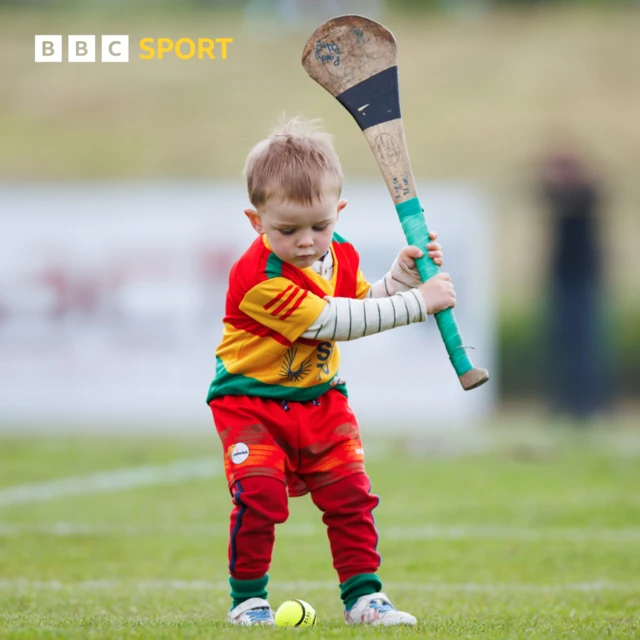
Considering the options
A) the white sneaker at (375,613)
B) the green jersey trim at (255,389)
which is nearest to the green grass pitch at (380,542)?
the white sneaker at (375,613)

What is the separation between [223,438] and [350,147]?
24323 mm

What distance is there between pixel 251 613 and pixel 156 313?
872cm

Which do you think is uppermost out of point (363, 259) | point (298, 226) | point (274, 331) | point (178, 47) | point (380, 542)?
point (178, 47)

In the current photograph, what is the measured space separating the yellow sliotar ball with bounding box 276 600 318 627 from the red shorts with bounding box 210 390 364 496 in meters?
0.40

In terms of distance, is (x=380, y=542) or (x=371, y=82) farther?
(x=380, y=542)

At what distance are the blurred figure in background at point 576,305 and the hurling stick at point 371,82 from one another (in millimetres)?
8570

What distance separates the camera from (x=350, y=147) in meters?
27.9

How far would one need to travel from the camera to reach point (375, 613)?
3.95m

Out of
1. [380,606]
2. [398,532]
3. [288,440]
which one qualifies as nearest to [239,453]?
[288,440]

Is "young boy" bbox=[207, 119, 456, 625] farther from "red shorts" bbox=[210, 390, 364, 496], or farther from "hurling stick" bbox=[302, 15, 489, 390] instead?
"hurling stick" bbox=[302, 15, 489, 390]

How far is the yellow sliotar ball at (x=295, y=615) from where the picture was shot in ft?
13.0

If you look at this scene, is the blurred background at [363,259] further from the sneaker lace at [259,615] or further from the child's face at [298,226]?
the sneaker lace at [259,615]

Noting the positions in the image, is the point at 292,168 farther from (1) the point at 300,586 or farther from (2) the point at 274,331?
(1) the point at 300,586

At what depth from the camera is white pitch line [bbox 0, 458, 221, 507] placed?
7.67m
